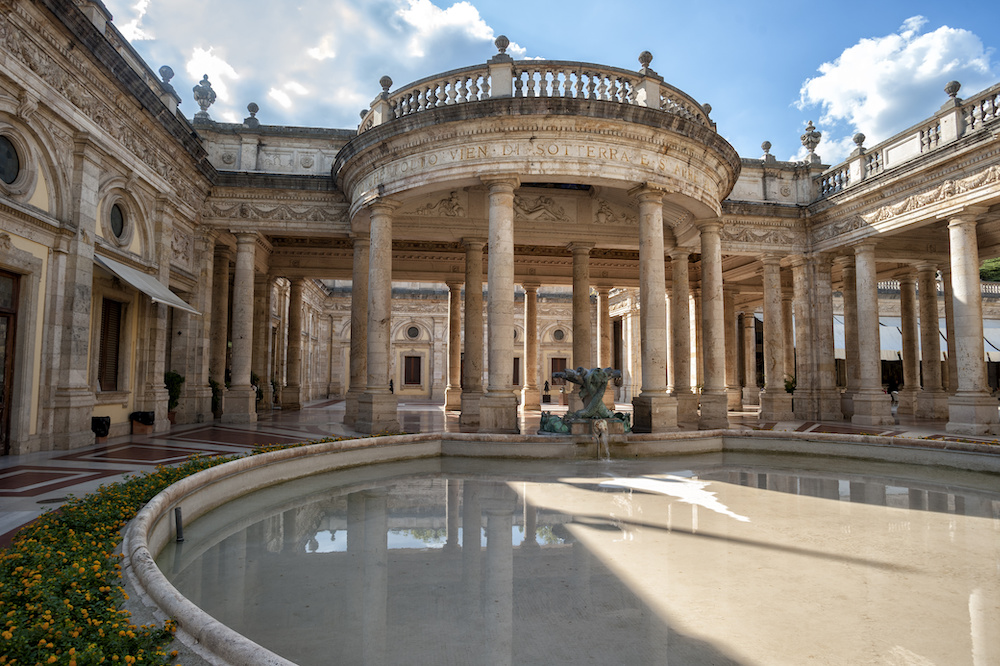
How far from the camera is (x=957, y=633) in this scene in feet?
11.9

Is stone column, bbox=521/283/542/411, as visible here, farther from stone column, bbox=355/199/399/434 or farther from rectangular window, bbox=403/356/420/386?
rectangular window, bbox=403/356/420/386

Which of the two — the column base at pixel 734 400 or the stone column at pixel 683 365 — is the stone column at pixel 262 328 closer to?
the stone column at pixel 683 365

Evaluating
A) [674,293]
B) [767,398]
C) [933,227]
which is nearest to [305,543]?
[674,293]

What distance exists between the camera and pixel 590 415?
12023mm

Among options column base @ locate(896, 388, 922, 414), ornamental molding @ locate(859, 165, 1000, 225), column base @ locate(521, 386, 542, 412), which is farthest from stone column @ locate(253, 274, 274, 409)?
column base @ locate(896, 388, 922, 414)

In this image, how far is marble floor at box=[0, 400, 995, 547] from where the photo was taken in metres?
6.44

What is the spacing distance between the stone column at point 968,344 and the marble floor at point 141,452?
1.06 m

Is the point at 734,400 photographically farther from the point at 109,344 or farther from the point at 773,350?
the point at 109,344

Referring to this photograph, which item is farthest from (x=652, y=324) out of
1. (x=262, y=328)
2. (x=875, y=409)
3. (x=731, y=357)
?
(x=262, y=328)

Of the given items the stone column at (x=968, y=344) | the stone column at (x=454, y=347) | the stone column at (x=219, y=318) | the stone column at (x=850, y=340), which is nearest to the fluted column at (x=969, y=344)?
the stone column at (x=968, y=344)

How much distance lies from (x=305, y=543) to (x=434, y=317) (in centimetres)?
3445

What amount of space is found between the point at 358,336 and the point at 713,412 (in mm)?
10283

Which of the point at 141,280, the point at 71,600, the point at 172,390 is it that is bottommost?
the point at 71,600

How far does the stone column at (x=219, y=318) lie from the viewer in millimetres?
17531
